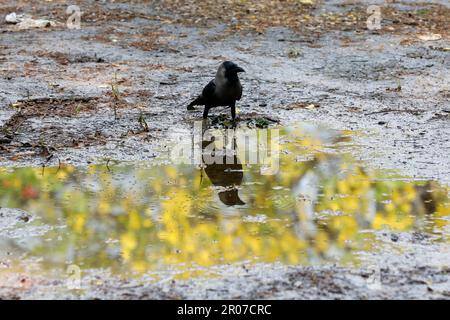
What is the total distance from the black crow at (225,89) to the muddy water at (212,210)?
1.05m

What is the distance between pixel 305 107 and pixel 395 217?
11.7ft

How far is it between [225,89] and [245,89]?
1.41 metres

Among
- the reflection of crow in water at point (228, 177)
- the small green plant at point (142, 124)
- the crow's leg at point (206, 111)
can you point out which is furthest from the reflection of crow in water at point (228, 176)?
the crow's leg at point (206, 111)

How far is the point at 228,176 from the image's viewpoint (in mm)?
6883

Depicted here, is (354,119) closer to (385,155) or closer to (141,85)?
(385,155)

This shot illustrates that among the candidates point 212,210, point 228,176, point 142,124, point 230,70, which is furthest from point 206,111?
point 212,210

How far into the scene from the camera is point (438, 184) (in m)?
6.48

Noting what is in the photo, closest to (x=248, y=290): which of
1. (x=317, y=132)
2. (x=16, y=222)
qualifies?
(x=16, y=222)

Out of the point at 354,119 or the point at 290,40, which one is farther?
the point at 290,40

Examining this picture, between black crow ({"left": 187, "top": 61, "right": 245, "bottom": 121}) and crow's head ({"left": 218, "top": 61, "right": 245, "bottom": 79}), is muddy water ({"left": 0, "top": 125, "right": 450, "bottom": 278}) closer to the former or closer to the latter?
black crow ({"left": 187, "top": 61, "right": 245, "bottom": 121})

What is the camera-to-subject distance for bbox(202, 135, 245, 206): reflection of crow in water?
6.24m

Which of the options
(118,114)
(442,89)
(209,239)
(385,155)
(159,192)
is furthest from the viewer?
(442,89)

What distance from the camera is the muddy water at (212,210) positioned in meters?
5.08

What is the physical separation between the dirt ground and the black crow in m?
0.34
